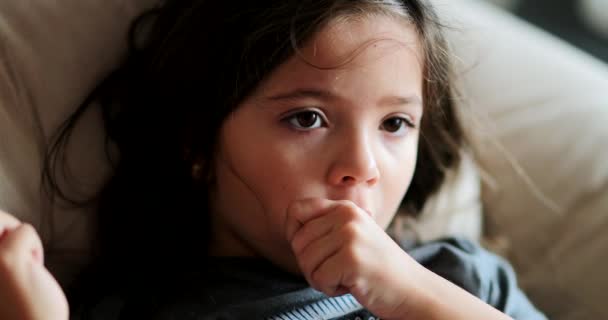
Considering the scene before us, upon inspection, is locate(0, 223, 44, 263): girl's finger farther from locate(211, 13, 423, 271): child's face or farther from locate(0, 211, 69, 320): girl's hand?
locate(211, 13, 423, 271): child's face

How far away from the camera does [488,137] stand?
1.15 meters

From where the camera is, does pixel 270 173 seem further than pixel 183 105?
No

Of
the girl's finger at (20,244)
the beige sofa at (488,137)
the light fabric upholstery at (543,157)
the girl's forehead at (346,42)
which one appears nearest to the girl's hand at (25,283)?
the girl's finger at (20,244)

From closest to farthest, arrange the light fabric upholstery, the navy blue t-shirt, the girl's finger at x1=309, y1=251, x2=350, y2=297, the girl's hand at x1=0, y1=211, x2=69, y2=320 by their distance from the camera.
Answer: the girl's hand at x1=0, y1=211, x2=69, y2=320, the girl's finger at x1=309, y1=251, x2=350, y2=297, the navy blue t-shirt, the light fabric upholstery

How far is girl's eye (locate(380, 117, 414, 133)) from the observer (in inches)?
34.7

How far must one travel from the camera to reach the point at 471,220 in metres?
1.19

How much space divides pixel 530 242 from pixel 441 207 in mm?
150

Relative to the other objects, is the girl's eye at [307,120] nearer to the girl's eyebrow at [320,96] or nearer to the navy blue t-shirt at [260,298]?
the girl's eyebrow at [320,96]

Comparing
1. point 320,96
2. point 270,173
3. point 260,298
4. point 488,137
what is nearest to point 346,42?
point 320,96

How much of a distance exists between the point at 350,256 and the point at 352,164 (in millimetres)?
108

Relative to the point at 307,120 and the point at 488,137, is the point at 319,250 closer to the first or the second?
the point at 307,120

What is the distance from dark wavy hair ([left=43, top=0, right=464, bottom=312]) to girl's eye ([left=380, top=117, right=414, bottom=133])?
0.06 m

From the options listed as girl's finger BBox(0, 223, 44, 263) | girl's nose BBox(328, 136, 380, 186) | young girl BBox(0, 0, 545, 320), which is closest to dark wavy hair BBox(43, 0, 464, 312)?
young girl BBox(0, 0, 545, 320)

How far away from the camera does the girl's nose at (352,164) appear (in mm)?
792
